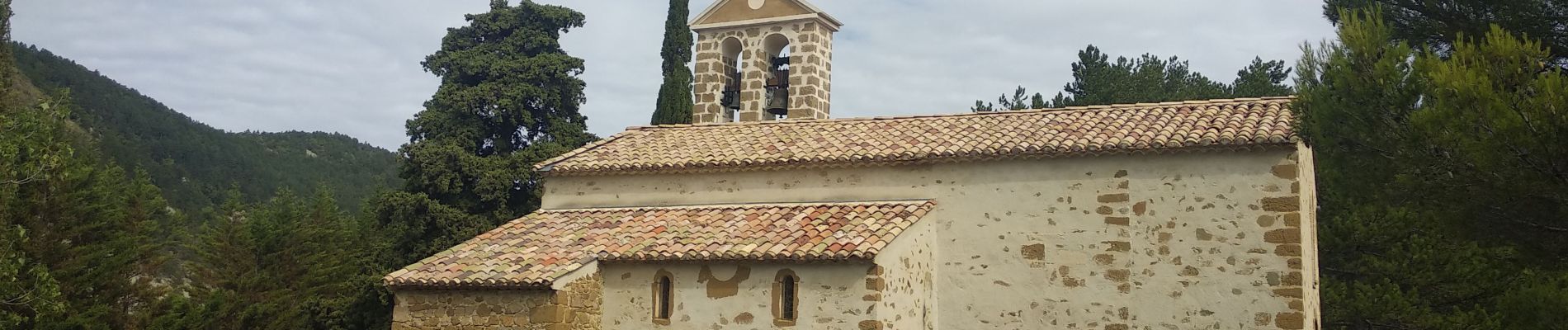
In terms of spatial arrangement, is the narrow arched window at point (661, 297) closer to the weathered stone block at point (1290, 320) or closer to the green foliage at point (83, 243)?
the weathered stone block at point (1290, 320)

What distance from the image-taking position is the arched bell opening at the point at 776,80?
→ 57.2 feet

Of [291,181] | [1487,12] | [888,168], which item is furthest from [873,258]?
→ [291,181]

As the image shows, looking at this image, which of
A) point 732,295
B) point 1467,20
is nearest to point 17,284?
point 732,295

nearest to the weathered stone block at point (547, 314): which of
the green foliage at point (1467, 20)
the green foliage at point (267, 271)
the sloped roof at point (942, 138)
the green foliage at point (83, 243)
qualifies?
the sloped roof at point (942, 138)

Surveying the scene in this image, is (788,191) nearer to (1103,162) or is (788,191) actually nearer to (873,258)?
(873,258)

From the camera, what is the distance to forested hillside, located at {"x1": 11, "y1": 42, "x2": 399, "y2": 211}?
5219cm

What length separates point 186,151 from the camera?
5641cm

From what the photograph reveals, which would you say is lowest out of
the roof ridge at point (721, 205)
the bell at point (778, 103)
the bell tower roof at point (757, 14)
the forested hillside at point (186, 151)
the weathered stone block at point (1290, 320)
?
the weathered stone block at point (1290, 320)

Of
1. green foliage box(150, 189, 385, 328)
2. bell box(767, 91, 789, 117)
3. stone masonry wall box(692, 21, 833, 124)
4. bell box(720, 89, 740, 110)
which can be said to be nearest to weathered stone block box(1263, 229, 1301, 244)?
stone masonry wall box(692, 21, 833, 124)

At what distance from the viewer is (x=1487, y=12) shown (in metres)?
11.6

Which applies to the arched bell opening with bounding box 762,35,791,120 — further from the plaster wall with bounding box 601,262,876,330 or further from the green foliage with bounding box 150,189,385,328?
the green foliage with bounding box 150,189,385,328

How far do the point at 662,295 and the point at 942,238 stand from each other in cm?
302

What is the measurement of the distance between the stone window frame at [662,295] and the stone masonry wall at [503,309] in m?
0.65

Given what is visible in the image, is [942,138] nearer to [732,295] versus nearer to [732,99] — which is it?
[732,295]
